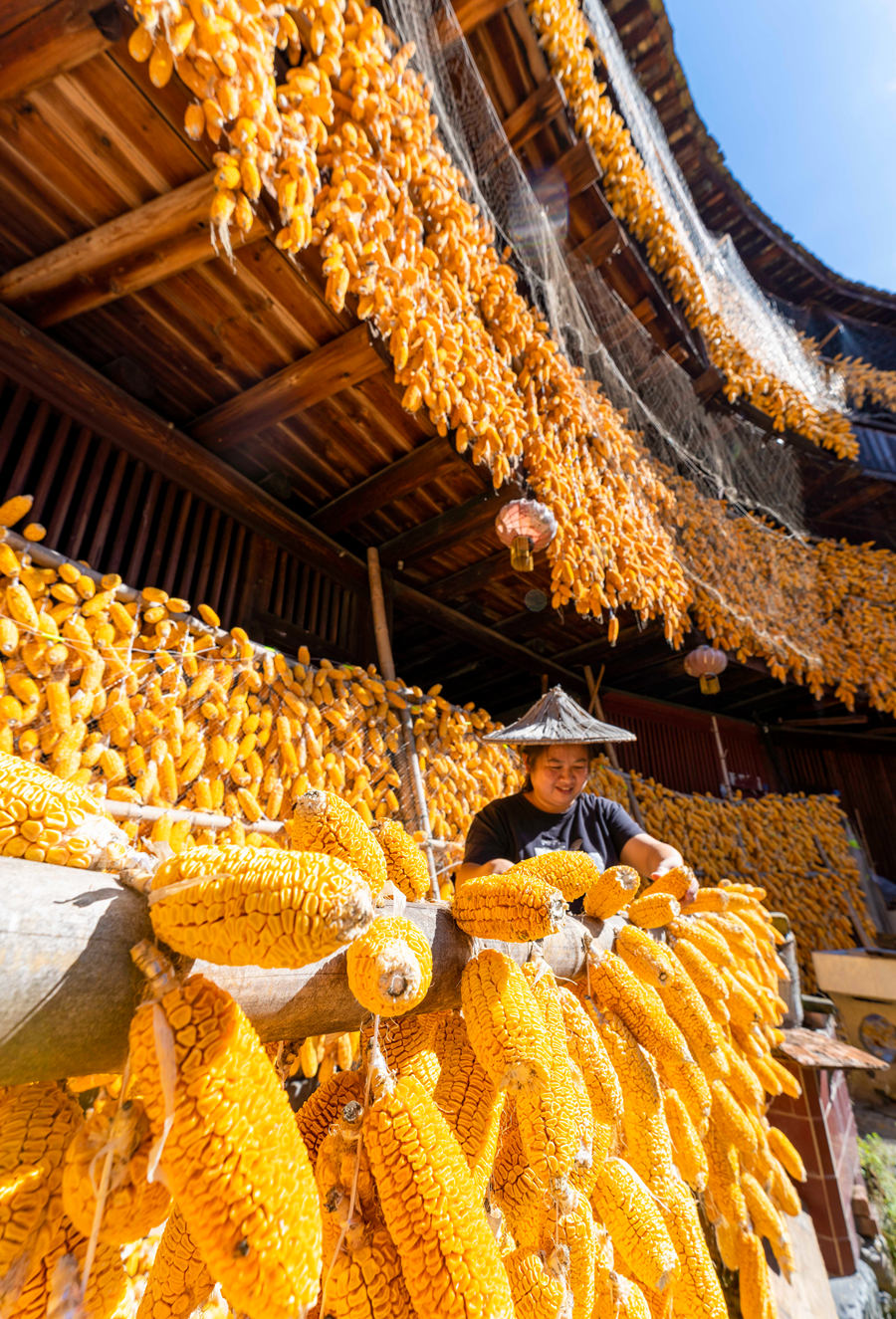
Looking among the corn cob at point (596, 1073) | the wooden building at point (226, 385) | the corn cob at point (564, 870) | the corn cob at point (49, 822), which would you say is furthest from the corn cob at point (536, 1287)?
the wooden building at point (226, 385)

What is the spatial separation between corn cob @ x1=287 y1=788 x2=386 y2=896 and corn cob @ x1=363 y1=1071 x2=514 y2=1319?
1.20 feet

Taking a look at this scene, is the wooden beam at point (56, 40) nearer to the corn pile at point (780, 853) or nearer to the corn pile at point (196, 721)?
the corn pile at point (196, 721)

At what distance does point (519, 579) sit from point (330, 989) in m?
5.65

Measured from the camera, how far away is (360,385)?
160 inches

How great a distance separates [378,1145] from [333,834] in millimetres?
491

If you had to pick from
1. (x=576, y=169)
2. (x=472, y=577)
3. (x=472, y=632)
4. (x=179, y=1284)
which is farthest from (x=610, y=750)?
(x=179, y=1284)

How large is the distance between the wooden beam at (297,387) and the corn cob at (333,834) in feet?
11.2

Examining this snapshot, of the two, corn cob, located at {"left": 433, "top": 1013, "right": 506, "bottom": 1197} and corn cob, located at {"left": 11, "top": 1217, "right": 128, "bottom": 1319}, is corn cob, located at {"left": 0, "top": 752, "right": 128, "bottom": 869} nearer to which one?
corn cob, located at {"left": 11, "top": 1217, "right": 128, "bottom": 1319}

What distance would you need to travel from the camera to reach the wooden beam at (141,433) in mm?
3404

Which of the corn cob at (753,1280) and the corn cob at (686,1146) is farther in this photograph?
the corn cob at (753,1280)

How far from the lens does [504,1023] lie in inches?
41.5

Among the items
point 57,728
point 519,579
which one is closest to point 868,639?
point 519,579

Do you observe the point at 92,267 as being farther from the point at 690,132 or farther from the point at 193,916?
the point at 690,132

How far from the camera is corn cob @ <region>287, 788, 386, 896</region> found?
3.58 feet
